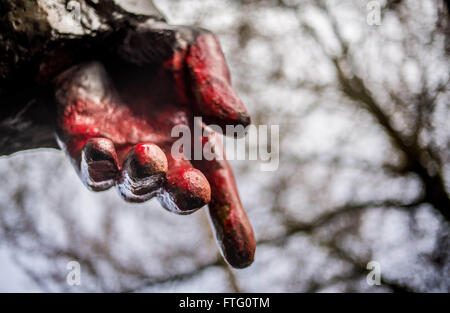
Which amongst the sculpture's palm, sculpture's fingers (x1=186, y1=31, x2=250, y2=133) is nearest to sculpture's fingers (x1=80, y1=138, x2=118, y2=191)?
the sculpture's palm

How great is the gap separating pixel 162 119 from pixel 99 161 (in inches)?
4.9

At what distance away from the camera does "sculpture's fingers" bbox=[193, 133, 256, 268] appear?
1.33ft

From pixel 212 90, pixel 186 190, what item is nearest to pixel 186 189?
pixel 186 190

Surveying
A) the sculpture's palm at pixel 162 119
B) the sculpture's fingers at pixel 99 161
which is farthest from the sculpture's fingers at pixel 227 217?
the sculpture's fingers at pixel 99 161

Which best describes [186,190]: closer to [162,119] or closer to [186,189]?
[186,189]

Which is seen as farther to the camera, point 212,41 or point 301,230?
point 301,230

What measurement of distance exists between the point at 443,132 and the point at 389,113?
0.85 ft

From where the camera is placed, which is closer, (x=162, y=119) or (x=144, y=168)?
(x=144, y=168)

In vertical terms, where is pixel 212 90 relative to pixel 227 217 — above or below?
above

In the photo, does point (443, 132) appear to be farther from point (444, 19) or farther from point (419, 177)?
point (444, 19)

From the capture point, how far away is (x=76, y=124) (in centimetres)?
40

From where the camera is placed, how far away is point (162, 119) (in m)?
0.44

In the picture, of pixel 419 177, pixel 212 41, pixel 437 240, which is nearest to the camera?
pixel 212 41
